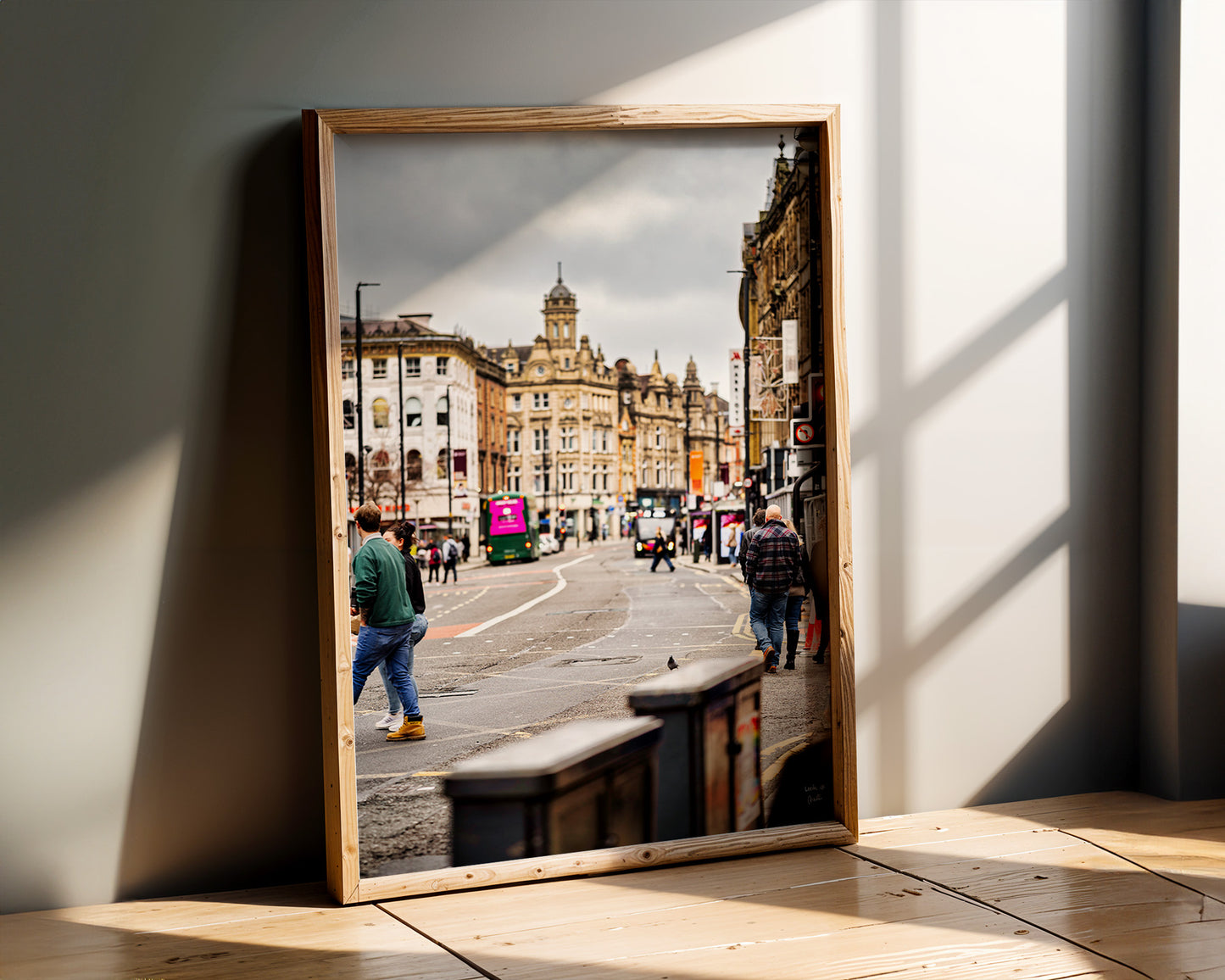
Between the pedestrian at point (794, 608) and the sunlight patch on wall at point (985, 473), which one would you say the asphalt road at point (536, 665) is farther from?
the sunlight patch on wall at point (985, 473)

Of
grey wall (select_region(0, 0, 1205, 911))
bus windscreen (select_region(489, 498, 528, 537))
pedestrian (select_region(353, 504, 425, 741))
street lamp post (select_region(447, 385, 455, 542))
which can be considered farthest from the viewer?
bus windscreen (select_region(489, 498, 528, 537))

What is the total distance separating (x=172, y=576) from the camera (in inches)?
119

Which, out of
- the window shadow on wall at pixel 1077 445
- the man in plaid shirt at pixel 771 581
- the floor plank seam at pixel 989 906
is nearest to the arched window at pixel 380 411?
the man in plaid shirt at pixel 771 581

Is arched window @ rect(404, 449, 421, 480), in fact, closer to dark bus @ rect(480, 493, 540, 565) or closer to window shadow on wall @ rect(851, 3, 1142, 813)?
dark bus @ rect(480, 493, 540, 565)

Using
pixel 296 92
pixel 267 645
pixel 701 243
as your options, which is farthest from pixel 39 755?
pixel 701 243

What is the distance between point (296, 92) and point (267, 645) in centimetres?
176

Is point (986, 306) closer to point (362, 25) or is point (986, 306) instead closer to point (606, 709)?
point (606, 709)

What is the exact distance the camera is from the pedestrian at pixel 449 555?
315 centimetres

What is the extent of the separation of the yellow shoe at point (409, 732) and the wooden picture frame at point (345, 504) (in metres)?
0.13

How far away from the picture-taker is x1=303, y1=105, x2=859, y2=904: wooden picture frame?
2938 millimetres

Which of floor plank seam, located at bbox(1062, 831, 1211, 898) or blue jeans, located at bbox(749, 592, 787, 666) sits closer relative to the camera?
floor plank seam, located at bbox(1062, 831, 1211, 898)

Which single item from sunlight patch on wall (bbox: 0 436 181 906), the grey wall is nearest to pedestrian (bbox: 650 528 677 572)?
the grey wall

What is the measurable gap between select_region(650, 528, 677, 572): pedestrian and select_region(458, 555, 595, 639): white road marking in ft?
0.75

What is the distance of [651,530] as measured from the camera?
3432 millimetres
